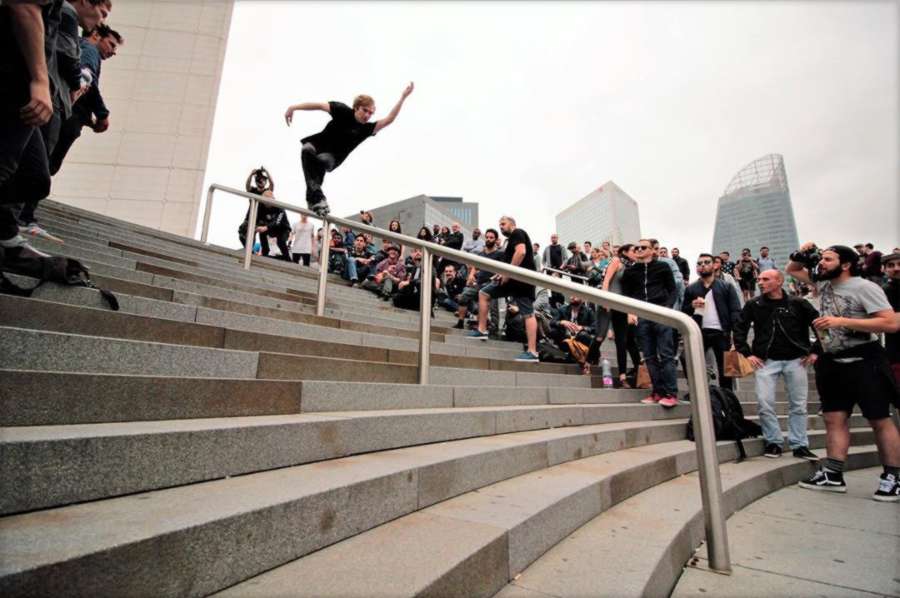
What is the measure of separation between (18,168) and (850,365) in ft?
17.8

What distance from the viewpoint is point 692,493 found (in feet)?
8.80

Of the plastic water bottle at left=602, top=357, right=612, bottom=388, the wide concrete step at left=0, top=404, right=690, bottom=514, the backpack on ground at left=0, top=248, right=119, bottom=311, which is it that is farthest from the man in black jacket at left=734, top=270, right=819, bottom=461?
the backpack on ground at left=0, top=248, right=119, bottom=311

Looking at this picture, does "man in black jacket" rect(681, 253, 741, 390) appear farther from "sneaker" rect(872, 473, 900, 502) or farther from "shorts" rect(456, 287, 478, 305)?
"shorts" rect(456, 287, 478, 305)

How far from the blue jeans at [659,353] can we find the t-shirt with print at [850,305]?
3.91 ft

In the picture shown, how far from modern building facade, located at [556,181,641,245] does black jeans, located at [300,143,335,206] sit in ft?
64.8

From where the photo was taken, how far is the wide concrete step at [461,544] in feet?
3.57

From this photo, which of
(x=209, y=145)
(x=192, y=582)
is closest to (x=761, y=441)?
(x=192, y=582)

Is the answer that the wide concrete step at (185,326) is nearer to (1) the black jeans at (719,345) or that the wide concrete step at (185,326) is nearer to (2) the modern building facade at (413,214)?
(1) the black jeans at (719,345)

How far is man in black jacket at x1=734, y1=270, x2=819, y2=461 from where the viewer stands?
4.04 m

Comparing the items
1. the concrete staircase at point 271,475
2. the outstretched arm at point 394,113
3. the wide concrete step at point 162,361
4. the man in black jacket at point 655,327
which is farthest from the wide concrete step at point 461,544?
the outstretched arm at point 394,113

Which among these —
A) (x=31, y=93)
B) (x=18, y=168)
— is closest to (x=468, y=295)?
(x=18, y=168)

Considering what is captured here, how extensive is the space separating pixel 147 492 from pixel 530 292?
14.1 feet

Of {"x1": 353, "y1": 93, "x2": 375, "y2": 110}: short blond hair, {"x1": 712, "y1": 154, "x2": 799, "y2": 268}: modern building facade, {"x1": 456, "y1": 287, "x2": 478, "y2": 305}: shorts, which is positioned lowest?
{"x1": 456, "y1": 287, "x2": 478, "y2": 305}: shorts

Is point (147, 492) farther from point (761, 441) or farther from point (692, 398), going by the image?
point (761, 441)
